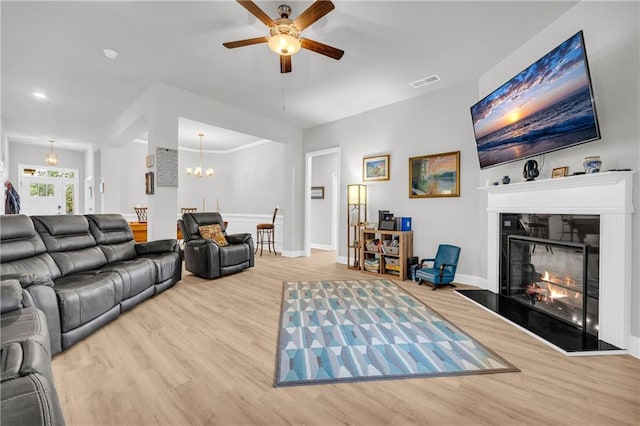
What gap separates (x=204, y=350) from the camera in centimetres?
212

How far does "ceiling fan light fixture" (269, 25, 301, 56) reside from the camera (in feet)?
8.04

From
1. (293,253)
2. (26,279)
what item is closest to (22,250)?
(26,279)

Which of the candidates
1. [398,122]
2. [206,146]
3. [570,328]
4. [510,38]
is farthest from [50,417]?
[206,146]

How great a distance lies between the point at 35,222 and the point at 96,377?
78.6 inches

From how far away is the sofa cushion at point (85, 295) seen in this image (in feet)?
6.83

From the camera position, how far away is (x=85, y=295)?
2.22 meters

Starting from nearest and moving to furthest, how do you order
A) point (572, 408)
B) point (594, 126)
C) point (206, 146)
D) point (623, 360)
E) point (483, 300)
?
1. point (572, 408)
2. point (623, 360)
3. point (594, 126)
4. point (483, 300)
5. point (206, 146)

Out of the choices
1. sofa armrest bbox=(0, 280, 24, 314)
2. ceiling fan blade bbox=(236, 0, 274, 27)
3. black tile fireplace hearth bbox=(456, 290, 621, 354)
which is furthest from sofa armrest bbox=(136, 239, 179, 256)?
black tile fireplace hearth bbox=(456, 290, 621, 354)

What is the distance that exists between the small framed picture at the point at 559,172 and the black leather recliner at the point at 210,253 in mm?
4129

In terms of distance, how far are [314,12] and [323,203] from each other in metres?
5.48

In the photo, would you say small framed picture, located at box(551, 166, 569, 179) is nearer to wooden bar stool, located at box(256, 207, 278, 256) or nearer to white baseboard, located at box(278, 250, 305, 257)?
white baseboard, located at box(278, 250, 305, 257)

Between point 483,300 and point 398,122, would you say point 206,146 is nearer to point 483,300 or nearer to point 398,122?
point 398,122

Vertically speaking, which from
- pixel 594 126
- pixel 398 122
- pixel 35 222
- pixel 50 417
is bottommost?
pixel 50 417

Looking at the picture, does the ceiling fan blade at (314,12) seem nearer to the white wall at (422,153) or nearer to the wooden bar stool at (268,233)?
the white wall at (422,153)
